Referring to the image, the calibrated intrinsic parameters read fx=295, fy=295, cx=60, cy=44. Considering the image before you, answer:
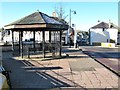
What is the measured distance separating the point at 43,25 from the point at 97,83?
1209 centimetres

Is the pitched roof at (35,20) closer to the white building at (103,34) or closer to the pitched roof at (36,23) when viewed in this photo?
the pitched roof at (36,23)

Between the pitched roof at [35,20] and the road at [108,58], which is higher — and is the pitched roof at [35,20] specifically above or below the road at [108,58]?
above

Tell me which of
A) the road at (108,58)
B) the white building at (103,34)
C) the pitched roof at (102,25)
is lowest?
the road at (108,58)

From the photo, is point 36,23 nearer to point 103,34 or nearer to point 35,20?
point 35,20

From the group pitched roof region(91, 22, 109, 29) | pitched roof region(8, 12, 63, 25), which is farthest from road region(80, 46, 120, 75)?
pitched roof region(91, 22, 109, 29)

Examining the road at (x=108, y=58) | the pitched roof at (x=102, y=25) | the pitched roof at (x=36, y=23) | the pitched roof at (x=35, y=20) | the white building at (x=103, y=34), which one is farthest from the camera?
the pitched roof at (x=102, y=25)

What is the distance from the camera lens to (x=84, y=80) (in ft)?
43.4

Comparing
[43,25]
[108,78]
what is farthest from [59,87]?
[43,25]

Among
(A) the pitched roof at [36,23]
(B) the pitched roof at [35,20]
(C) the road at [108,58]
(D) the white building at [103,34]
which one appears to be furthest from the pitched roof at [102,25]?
(A) the pitched roof at [36,23]

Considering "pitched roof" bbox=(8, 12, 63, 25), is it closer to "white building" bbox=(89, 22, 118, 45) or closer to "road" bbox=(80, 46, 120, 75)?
"road" bbox=(80, 46, 120, 75)

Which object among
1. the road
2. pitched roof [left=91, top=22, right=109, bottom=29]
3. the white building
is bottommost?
the road

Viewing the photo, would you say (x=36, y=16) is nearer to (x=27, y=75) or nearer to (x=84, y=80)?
(x=27, y=75)

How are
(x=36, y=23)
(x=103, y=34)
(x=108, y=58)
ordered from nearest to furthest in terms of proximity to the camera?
(x=36, y=23) → (x=108, y=58) → (x=103, y=34)

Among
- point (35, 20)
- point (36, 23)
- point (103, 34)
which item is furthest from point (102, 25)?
point (36, 23)
